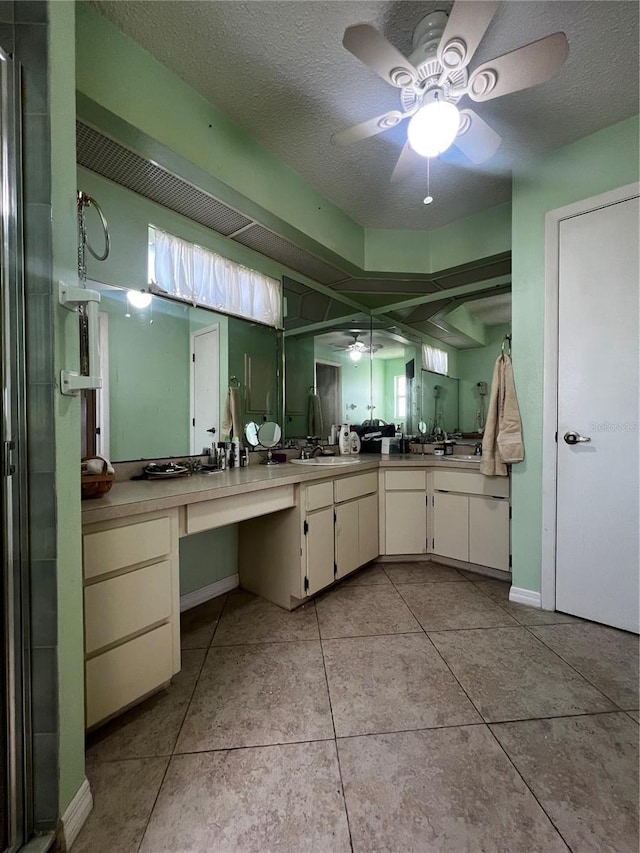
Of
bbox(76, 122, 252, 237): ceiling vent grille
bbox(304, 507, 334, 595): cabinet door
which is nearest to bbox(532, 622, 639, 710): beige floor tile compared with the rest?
bbox(304, 507, 334, 595): cabinet door

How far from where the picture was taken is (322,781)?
3.56 feet

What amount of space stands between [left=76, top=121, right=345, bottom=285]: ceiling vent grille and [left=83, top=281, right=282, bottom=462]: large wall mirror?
1.80 feet

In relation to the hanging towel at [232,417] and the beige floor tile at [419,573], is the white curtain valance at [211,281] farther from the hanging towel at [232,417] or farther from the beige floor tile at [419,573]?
the beige floor tile at [419,573]

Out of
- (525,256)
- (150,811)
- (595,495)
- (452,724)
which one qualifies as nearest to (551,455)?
(595,495)

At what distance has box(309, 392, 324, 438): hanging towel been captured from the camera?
3086 mm

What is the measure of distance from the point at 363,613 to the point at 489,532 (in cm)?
112

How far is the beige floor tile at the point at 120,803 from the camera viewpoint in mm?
927

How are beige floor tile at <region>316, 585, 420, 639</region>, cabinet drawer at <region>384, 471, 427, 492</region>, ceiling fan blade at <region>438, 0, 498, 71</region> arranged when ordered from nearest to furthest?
ceiling fan blade at <region>438, 0, 498, 71</region> < beige floor tile at <region>316, 585, 420, 639</region> < cabinet drawer at <region>384, 471, 427, 492</region>

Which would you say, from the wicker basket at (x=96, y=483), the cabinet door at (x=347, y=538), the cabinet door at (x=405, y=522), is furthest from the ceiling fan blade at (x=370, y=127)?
the cabinet door at (x=405, y=522)

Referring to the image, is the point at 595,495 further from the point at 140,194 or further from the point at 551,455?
the point at 140,194

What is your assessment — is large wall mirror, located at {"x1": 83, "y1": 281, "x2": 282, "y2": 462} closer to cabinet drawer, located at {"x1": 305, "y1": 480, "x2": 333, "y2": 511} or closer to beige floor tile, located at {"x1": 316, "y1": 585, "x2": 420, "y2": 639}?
cabinet drawer, located at {"x1": 305, "y1": 480, "x2": 333, "y2": 511}

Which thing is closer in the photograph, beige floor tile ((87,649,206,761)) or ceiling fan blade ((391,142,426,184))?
beige floor tile ((87,649,206,761))

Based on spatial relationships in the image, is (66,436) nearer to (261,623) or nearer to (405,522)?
(261,623)

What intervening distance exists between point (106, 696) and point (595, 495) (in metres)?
2.50
